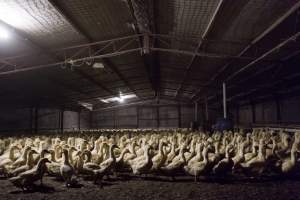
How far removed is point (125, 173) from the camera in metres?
9.84

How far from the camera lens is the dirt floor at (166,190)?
6992 mm

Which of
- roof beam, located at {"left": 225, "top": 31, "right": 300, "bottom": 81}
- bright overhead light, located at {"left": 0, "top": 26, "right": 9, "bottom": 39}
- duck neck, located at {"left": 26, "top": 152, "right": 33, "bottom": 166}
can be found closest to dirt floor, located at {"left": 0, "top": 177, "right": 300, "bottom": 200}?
duck neck, located at {"left": 26, "top": 152, "right": 33, "bottom": 166}

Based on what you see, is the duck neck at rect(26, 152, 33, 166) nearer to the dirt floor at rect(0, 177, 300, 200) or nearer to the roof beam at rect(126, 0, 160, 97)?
the dirt floor at rect(0, 177, 300, 200)

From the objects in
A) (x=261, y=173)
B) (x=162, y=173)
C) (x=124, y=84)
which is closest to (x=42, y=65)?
(x=162, y=173)

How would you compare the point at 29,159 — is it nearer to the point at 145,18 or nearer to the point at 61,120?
the point at 145,18

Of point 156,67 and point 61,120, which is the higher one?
point 156,67

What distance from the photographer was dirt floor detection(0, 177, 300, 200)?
6992mm

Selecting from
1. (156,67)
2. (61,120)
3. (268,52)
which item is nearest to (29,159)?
(268,52)

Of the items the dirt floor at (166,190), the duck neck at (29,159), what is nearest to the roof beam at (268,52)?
the dirt floor at (166,190)

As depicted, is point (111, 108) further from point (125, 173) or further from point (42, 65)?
point (125, 173)

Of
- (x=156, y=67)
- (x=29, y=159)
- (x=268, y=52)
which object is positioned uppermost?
(x=156, y=67)

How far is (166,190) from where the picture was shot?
755cm

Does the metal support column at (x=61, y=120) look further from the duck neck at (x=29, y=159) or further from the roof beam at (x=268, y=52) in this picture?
the duck neck at (x=29, y=159)

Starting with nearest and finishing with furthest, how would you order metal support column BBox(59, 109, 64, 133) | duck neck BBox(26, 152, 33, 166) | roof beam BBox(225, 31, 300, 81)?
duck neck BBox(26, 152, 33, 166) → roof beam BBox(225, 31, 300, 81) → metal support column BBox(59, 109, 64, 133)
